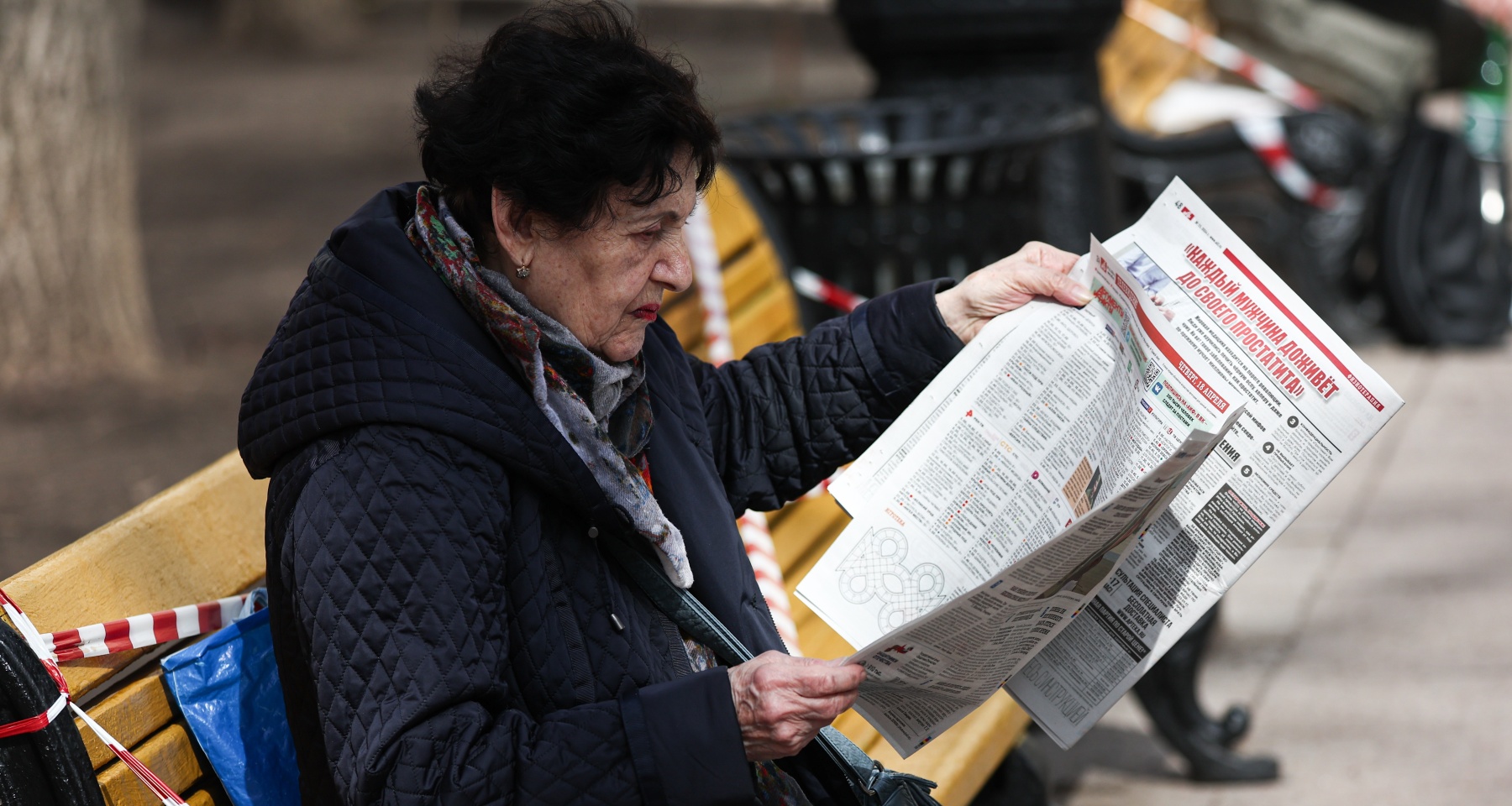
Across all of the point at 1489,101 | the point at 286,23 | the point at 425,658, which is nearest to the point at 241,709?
the point at 425,658

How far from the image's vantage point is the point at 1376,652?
4.17 metres

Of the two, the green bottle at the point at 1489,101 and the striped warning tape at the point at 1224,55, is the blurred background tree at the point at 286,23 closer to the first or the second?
the striped warning tape at the point at 1224,55

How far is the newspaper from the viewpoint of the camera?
1.96 m

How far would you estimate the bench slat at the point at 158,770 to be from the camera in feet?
5.79

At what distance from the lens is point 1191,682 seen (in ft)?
11.5

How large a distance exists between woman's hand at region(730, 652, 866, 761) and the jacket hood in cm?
30

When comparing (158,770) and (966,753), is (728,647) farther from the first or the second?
(966,753)

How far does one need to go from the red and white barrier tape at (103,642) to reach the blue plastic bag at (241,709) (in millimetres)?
56

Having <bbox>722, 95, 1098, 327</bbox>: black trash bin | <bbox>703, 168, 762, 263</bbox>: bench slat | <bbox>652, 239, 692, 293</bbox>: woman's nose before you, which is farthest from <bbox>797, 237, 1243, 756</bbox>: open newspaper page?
<bbox>722, 95, 1098, 327</bbox>: black trash bin

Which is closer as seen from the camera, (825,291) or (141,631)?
(141,631)

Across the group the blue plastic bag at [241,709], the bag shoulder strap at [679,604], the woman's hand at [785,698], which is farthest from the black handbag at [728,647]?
the blue plastic bag at [241,709]

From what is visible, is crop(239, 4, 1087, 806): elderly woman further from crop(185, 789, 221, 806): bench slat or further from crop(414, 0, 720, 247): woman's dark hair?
crop(185, 789, 221, 806): bench slat

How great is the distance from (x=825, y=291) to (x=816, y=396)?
155cm

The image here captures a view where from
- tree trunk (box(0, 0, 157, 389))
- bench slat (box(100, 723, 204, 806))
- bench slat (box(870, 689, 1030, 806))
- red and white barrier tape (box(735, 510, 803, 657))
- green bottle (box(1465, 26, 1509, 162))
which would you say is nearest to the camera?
bench slat (box(100, 723, 204, 806))
